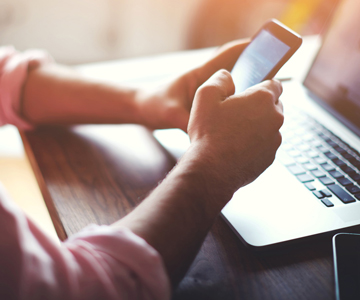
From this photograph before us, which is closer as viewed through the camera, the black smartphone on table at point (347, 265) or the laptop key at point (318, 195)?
the black smartphone on table at point (347, 265)

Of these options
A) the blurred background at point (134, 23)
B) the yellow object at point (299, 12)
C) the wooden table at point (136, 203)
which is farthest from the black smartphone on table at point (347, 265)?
the yellow object at point (299, 12)

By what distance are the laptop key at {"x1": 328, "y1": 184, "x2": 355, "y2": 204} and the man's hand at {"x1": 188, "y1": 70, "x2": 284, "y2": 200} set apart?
0.10 metres

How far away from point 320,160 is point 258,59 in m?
0.18

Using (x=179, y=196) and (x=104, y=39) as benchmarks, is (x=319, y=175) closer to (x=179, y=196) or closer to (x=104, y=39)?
(x=179, y=196)

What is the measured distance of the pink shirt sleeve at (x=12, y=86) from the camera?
62cm

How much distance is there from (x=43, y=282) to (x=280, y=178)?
337mm

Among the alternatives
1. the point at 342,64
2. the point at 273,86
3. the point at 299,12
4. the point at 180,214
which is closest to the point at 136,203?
the point at 180,214

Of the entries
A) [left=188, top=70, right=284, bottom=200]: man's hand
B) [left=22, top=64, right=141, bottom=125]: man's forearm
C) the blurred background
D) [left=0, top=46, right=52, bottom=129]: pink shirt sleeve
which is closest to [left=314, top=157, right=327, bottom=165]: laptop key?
[left=188, top=70, right=284, bottom=200]: man's hand

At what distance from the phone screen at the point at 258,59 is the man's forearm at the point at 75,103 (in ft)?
0.65

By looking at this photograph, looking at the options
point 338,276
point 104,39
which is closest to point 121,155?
point 338,276

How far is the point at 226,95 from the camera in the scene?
44 centimetres

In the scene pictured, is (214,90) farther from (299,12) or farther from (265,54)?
(299,12)

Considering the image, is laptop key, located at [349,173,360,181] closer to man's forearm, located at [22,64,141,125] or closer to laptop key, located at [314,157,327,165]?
laptop key, located at [314,157,327,165]

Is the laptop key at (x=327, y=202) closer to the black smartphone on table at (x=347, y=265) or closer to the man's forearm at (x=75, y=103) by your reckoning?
the black smartphone on table at (x=347, y=265)
